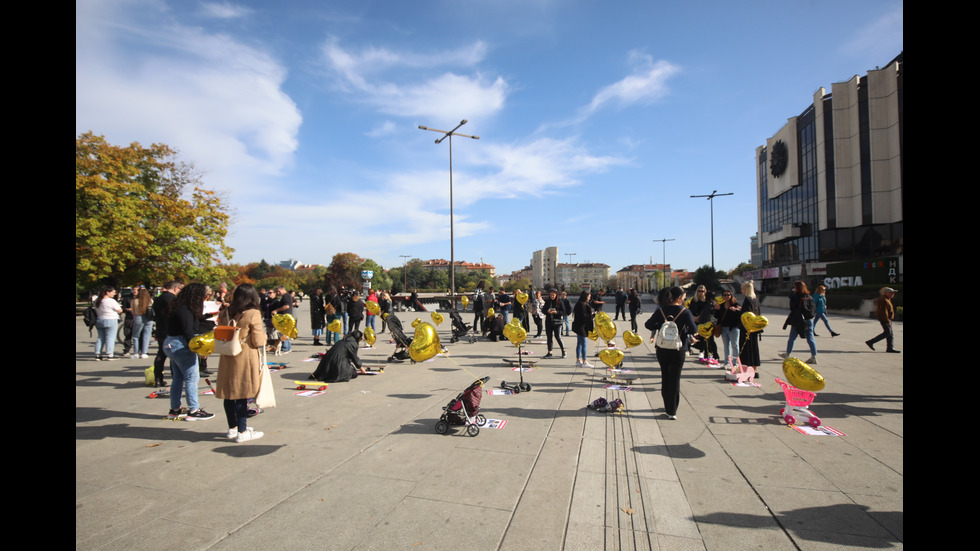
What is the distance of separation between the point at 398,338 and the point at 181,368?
454 cm

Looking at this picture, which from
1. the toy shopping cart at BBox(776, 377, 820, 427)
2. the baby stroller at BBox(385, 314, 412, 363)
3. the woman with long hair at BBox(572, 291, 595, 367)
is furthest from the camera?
the baby stroller at BBox(385, 314, 412, 363)

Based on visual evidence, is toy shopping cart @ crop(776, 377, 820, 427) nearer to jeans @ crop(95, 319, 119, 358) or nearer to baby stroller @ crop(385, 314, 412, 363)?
baby stroller @ crop(385, 314, 412, 363)

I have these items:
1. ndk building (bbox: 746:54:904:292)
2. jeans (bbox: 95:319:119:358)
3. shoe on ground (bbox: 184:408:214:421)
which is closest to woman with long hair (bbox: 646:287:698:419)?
shoe on ground (bbox: 184:408:214:421)

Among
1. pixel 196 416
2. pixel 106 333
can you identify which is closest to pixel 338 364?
pixel 196 416

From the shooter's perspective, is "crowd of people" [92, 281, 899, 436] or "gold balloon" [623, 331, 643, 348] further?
"gold balloon" [623, 331, 643, 348]

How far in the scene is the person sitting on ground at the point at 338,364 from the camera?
7.84 metres

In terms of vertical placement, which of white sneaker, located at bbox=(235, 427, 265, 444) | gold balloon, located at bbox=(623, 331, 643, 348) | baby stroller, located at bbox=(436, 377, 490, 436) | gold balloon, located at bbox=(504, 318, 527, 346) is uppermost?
gold balloon, located at bbox=(504, 318, 527, 346)

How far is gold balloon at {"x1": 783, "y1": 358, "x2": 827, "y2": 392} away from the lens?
16.7 ft

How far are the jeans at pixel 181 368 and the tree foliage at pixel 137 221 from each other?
60.1 feet

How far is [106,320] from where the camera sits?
391 inches

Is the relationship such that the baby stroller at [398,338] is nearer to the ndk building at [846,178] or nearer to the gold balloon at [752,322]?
the gold balloon at [752,322]

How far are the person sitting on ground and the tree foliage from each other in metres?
17.8

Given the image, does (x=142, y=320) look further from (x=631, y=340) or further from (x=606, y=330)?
(x=631, y=340)

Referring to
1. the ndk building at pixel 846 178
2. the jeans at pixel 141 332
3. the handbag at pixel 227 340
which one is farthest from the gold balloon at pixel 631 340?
the ndk building at pixel 846 178
